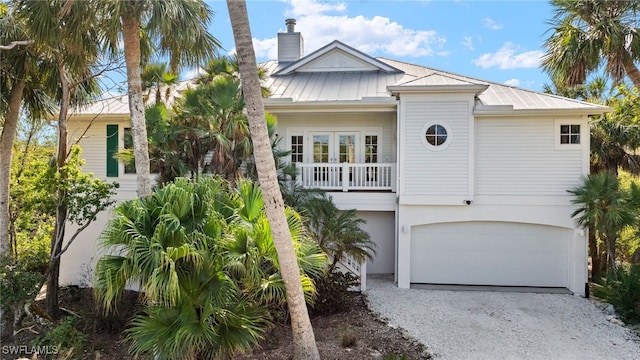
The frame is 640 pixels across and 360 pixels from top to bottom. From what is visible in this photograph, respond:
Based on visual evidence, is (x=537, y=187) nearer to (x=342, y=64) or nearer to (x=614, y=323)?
(x=614, y=323)

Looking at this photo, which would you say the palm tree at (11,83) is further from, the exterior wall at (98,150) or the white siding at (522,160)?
the white siding at (522,160)

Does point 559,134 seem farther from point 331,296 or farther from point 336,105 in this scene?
point 331,296

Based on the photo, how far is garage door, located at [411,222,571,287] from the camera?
11.2 meters

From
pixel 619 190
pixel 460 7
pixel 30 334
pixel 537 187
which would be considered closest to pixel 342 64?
pixel 460 7

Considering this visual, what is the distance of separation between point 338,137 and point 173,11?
22.0 ft

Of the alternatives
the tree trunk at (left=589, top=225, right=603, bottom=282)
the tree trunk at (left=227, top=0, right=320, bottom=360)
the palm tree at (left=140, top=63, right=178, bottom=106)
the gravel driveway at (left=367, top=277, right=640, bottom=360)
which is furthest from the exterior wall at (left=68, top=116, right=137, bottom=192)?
the tree trunk at (left=589, top=225, right=603, bottom=282)

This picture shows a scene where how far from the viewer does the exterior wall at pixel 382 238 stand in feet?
41.6

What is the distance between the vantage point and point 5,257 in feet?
27.1

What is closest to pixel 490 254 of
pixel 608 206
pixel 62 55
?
pixel 608 206

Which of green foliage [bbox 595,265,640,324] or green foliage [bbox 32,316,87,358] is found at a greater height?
green foliage [bbox 595,265,640,324]

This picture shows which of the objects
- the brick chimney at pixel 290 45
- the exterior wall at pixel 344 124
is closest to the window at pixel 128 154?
the exterior wall at pixel 344 124

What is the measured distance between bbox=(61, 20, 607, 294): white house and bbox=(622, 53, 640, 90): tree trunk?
40.3 inches

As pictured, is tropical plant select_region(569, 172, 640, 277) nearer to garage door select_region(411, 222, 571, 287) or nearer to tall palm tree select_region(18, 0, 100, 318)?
garage door select_region(411, 222, 571, 287)

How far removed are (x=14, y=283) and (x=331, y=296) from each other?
266 inches
